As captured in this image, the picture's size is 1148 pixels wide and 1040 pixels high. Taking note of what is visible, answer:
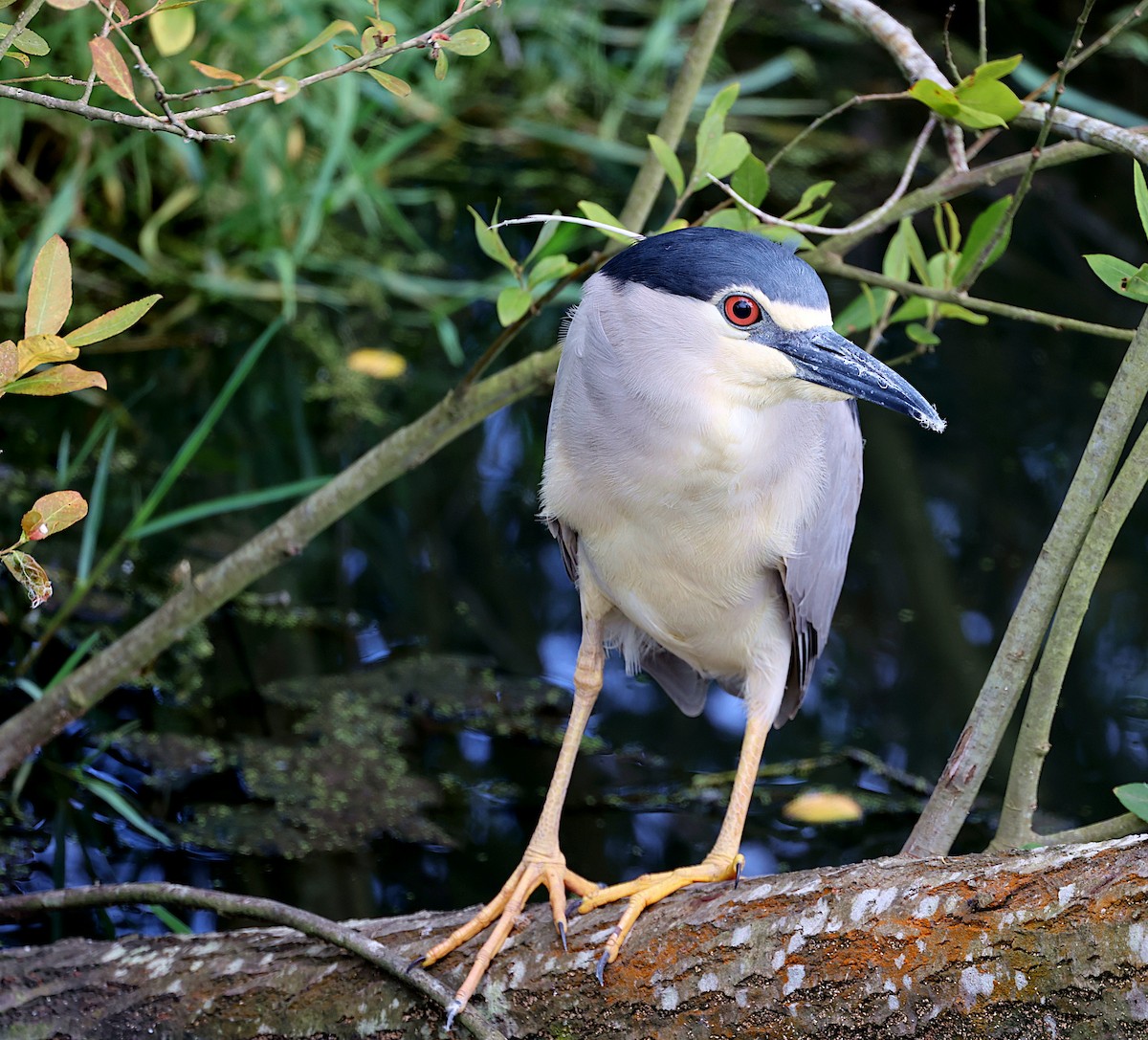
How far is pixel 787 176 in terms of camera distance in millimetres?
6586

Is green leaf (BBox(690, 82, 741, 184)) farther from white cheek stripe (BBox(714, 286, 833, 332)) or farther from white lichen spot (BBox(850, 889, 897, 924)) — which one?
white lichen spot (BBox(850, 889, 897, 924))

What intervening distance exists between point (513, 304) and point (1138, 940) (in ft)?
4.35

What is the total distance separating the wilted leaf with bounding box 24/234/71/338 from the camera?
1.52 metres

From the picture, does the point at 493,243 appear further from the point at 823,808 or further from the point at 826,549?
the point at 823,808

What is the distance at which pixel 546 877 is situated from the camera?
2.36 m

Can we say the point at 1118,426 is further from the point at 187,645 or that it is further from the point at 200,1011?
the point at 187,645

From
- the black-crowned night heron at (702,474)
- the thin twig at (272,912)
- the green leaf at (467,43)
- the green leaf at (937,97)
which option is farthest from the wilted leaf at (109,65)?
the thin twig at (272,912)

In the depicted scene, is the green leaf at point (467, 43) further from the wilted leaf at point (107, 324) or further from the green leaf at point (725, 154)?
the green leaf at point (725, 154)

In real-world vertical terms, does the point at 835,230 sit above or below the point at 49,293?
above

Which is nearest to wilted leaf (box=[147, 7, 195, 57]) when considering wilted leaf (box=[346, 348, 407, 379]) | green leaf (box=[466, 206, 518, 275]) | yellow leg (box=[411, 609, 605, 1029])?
green leaf (box=[466, 206, 518, 275])

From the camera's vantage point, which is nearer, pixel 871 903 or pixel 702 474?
pixel 871 903

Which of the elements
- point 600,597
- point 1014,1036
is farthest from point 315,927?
point 1014,1036

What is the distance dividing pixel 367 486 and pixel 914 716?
194cm

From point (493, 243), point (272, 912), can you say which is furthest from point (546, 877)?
point (493, 243)
